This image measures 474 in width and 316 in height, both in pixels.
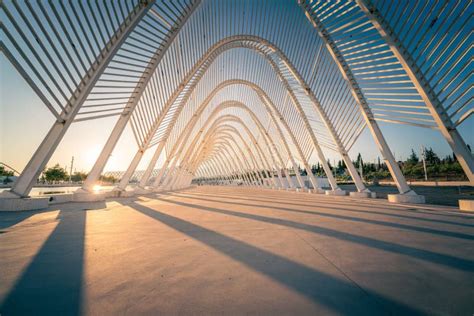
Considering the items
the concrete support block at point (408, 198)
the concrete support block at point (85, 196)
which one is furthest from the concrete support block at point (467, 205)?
the concrete support block at point (85, 196)

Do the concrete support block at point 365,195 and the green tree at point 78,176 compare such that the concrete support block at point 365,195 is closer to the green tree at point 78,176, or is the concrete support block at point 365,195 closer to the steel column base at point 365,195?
the steel column base at point 365,195

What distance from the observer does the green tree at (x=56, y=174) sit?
206ft

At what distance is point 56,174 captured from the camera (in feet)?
211

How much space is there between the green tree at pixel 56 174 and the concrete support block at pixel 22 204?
73704mm

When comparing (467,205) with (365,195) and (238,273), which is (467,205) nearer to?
(365,195)

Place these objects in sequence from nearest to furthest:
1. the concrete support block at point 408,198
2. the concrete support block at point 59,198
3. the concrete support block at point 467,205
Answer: the concrete support block at point 467,205
the concrete support block at point 59,198
the concrete support block at point 408,198

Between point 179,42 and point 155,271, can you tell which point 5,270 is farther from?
point 179,42

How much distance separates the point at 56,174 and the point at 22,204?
7498cm

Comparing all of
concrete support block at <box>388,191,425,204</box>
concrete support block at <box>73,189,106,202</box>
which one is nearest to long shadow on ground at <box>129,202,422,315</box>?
concrete support block at <box>73,189,106,202</box>

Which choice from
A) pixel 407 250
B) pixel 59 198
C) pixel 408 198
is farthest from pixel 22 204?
pixel 408 198

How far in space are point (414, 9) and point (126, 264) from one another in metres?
11.9

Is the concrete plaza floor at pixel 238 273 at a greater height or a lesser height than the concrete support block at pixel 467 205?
lesser

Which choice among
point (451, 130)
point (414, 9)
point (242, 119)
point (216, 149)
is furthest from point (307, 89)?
point (216, 149)

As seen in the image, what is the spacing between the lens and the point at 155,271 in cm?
214
